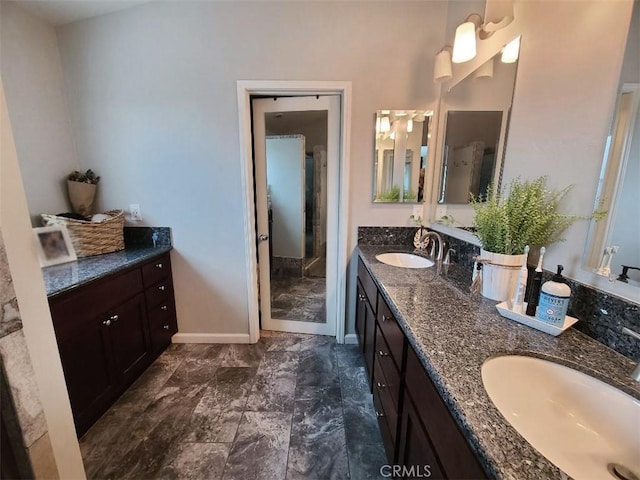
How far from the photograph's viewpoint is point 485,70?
1.45m

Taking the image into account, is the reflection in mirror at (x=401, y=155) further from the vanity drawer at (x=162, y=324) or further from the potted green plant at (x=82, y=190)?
the potted green plant at (x=82, y=190)

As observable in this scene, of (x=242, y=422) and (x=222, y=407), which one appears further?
(x=222, y=407)

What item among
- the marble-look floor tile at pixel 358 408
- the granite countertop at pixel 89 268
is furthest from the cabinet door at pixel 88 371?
the marble-look floor tile at pixel 358 408

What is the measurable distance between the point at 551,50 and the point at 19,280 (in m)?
1.90

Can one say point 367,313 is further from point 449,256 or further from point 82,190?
point 82,190

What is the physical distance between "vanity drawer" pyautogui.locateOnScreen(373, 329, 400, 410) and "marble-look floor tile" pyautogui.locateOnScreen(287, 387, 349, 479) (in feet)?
1.11

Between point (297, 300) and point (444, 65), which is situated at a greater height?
point (444, 65)

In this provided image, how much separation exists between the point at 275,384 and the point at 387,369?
960 millimetres

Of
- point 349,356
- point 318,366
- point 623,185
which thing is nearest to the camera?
point 623,185

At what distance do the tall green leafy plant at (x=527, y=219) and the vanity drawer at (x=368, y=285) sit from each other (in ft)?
2.09

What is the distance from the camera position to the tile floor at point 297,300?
245 centimetres

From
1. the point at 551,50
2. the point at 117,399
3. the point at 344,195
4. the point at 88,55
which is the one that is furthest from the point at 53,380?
the point at 88,55

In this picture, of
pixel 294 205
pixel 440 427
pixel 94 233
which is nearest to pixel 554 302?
pixel 440 427

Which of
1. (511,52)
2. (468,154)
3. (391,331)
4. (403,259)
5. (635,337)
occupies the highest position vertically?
(511,52)
